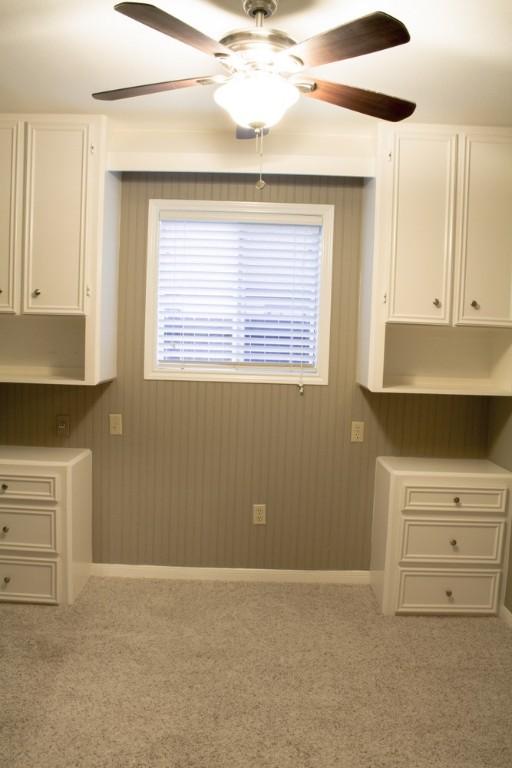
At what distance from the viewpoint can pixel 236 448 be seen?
10.4 feet

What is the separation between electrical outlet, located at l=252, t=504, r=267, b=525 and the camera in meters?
3.19

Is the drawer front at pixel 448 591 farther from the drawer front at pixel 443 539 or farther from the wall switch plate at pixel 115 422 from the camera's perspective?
the wall switch plate at pixel 115 422

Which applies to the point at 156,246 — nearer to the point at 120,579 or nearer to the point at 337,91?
the point at 337,91

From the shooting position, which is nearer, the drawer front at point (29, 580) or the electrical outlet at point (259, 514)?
the drawer front at point (29, 580)

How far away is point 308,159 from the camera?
112 inches

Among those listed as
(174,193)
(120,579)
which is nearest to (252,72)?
(174,193)

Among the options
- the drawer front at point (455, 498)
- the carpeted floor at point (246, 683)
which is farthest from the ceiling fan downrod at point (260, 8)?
the carpeted floor at point (246, 683)

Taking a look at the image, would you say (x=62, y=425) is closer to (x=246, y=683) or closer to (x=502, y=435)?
(x=246, y=683)

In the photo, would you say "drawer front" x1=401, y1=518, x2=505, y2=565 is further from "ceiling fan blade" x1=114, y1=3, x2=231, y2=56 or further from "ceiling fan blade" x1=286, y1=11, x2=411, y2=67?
"ceiling fan blade" x1=114, y1=3, x2=231, y2=56

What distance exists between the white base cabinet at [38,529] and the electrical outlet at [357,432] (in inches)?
62.0

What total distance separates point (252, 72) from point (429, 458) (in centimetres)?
233

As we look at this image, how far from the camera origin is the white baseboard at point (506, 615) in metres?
2.79

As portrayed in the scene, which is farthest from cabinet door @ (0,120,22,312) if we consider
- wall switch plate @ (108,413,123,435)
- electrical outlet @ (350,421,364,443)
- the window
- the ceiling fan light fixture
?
electrical outlet @ (350,421,364,443)

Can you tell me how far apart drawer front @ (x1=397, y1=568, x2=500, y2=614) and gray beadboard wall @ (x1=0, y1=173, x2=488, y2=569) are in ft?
1.33
